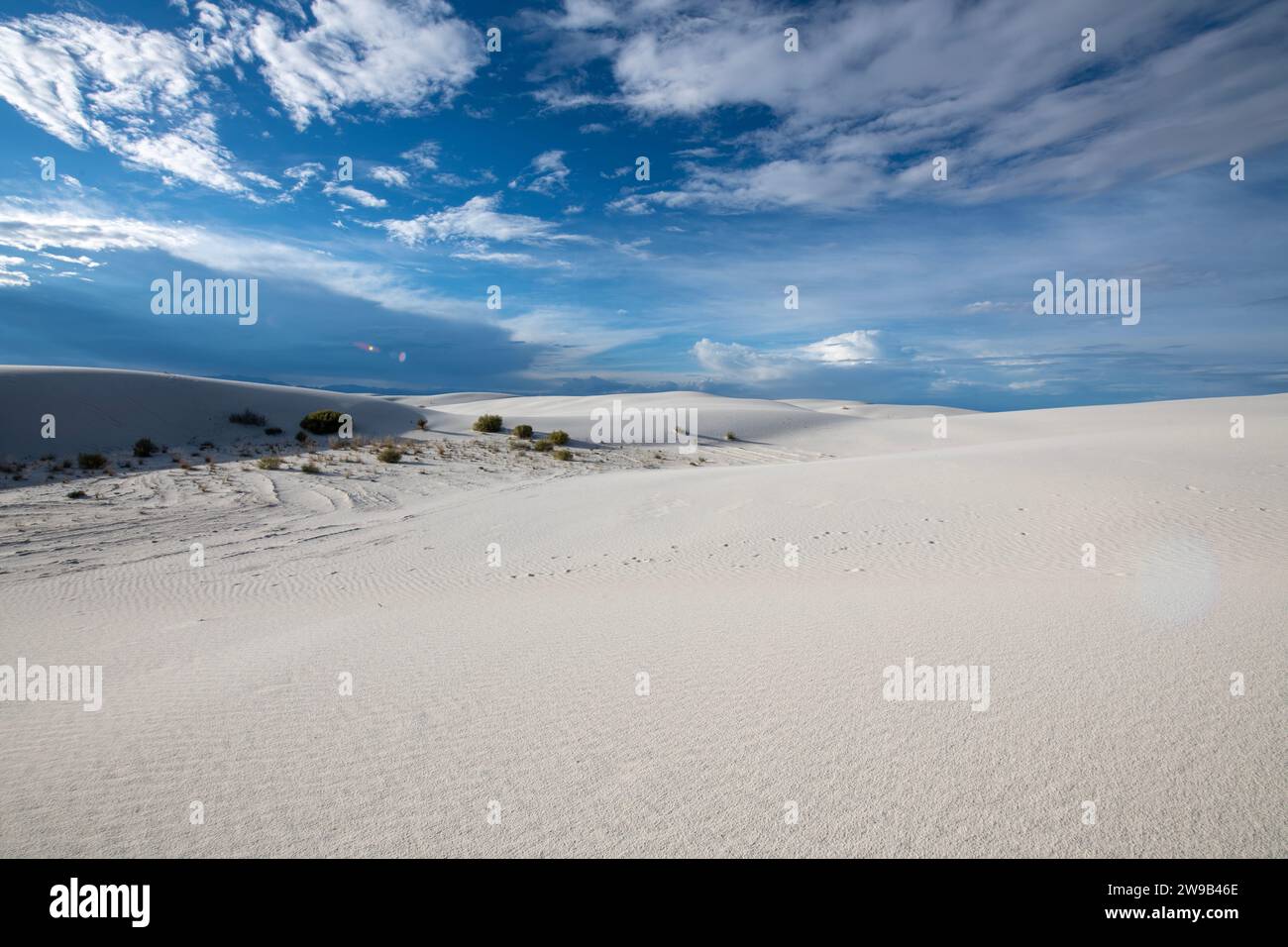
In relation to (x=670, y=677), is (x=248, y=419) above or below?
above

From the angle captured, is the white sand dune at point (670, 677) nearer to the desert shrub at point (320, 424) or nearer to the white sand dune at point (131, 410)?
the white sand dune at point (131, 410)

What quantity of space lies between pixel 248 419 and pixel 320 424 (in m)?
3.76

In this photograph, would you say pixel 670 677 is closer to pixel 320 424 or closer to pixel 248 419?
pixel 320 424

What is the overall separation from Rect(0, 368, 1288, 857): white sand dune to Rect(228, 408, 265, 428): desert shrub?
1681cm

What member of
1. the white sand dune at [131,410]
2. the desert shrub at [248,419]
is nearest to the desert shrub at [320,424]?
the white sand dune at [131,410]

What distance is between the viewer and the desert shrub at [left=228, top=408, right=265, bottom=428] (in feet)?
86.8

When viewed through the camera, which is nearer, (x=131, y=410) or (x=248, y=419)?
(x=131, y=410)

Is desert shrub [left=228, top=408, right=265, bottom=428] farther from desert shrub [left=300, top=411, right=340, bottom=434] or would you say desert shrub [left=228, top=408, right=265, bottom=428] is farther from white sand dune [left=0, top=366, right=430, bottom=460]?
desert shrub [left=300, top=411, right=340, bottom=434]

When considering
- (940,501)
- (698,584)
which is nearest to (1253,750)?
(698,584)

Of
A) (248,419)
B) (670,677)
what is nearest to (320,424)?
(248,419)

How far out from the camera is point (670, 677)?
4145 mm

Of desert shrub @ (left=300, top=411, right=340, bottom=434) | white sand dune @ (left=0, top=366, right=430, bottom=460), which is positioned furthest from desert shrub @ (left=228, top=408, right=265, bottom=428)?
desert shrub @ (left=300, top=411, right=340, bottom=434)

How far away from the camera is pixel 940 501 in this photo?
10414 mm
